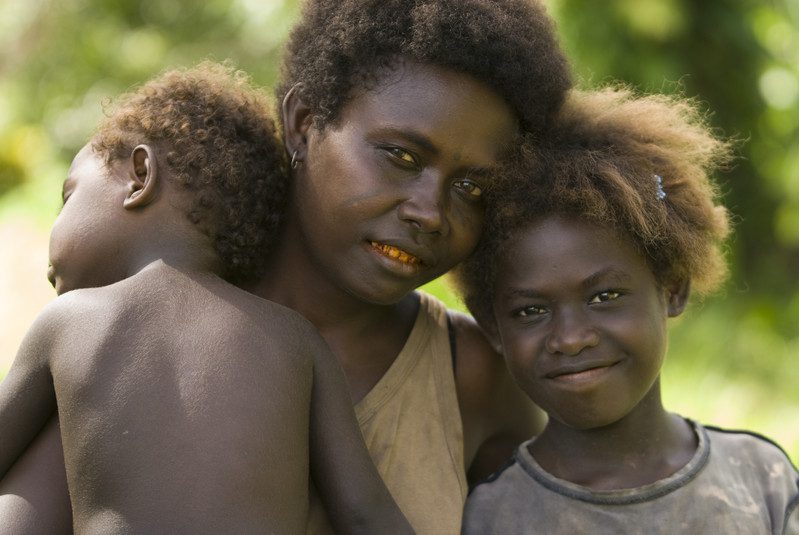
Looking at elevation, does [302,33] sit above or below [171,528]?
above

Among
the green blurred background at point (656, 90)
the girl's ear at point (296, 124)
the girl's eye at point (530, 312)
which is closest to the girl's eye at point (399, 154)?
the girl's ear at point (296, 124)

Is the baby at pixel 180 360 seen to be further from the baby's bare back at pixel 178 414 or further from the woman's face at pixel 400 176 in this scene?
the woman's face at pixel 400 176

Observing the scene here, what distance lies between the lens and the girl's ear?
2328 millimetres

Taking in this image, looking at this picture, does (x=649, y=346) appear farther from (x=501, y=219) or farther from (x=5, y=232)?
(x=5, y=232)

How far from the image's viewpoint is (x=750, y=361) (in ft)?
18.7

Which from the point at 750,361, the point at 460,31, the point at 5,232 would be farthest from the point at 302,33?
the point at 5,232

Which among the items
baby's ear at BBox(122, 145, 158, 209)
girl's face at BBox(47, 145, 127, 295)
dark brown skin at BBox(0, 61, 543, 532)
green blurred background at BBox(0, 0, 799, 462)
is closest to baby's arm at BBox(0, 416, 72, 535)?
girl's face at BBox(47, 145, 127, 295)

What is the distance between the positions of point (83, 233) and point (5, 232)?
457 centimetres

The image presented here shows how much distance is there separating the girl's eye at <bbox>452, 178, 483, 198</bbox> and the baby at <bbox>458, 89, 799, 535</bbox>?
56 mm

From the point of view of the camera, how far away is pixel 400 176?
2164 millimetres

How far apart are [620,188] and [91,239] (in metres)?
1.15

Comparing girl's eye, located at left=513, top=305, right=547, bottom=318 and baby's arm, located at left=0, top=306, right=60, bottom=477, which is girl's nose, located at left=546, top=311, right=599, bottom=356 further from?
baby's arm, located at left=0, top=306, right=60, bottom=477

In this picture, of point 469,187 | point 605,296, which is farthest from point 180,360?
point 605,296

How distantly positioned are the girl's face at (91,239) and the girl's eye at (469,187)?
697 mm
